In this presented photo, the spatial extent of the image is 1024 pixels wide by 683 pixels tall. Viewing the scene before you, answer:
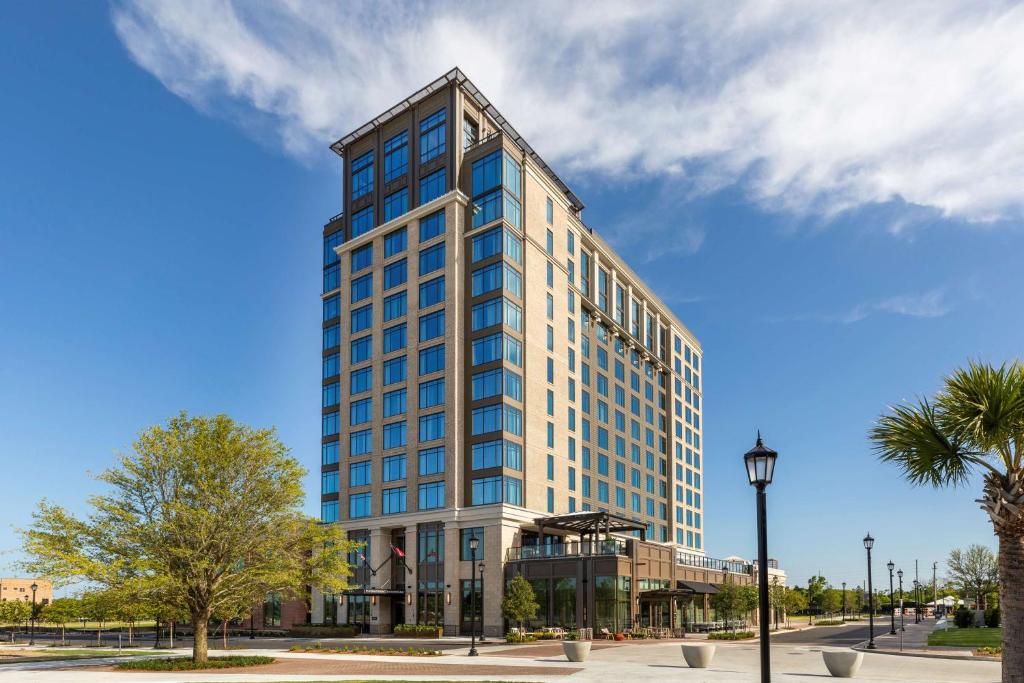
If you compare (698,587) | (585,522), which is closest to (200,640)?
(585,522)

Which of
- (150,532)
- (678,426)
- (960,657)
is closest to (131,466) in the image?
(150,532)

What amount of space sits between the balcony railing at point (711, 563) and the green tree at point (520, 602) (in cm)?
2019

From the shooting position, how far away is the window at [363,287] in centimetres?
7762

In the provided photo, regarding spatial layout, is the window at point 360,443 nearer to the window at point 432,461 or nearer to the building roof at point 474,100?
the window at point 432,461

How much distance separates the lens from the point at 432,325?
233 feet

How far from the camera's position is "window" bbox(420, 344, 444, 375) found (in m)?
69.9

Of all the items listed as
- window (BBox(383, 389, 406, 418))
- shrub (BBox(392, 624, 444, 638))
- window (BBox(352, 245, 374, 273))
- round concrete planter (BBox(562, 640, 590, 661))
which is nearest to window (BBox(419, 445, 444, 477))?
window (BBox(383, 389, 406, 418))

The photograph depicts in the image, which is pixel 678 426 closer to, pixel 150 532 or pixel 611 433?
pixel 611 433

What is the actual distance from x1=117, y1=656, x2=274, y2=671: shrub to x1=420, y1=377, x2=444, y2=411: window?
34394mm

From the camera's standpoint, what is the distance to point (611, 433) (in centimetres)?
8812

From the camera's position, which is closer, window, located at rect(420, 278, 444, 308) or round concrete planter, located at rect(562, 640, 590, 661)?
round concrete planter, located at rect(562, 640, 590, 661)

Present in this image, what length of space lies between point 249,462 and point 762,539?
85.1ft

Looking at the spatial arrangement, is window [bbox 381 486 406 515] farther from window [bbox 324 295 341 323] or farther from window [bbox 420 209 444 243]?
window [bbox 420 209 444 243]

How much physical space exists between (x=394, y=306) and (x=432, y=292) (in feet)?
15.3
